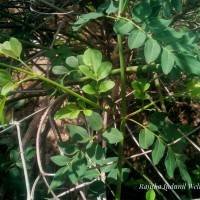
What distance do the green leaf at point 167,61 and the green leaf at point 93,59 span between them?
14 cm

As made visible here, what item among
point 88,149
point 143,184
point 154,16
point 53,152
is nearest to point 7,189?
point 53,152

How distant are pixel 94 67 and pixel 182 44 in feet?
0.61

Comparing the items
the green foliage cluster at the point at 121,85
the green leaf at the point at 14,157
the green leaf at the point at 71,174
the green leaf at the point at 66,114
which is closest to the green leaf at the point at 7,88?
the green foliage cluster at the point at 121,85

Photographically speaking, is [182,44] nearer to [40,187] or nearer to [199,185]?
[40,187]

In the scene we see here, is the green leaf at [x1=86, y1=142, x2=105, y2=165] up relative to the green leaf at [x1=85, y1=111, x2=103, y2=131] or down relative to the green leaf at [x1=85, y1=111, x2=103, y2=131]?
down

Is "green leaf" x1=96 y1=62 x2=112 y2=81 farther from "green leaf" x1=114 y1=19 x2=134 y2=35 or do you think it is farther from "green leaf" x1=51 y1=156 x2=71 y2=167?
"green leaf" x1=51 y1=156 x2=71 y2=167

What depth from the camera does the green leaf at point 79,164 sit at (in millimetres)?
739

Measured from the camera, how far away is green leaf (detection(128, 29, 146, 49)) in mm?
696

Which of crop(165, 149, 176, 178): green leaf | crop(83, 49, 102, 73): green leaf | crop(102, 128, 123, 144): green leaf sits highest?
crop(83, 49, 102, 73): green leaf

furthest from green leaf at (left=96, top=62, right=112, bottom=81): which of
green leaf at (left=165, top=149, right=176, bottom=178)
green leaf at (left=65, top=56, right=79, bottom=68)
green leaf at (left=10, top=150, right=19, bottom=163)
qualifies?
green leaf at (left=10, top=150, right=19, bottom=163)

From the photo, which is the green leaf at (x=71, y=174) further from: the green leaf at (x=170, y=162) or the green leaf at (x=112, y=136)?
the green leaf at (x=170, y=162)

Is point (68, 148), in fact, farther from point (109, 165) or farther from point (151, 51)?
point (151, 51)

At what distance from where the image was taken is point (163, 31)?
0.71 m

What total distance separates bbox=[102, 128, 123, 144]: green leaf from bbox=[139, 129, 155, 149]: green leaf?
5 cm
